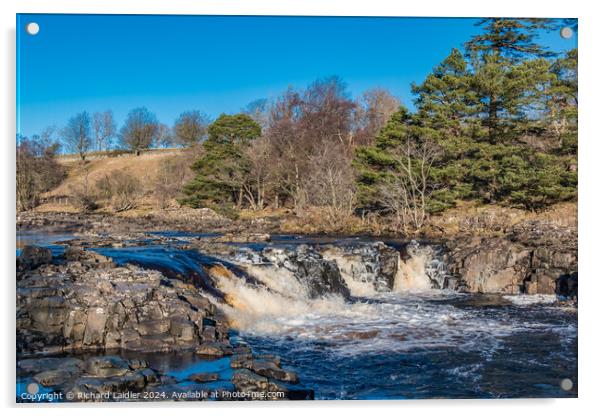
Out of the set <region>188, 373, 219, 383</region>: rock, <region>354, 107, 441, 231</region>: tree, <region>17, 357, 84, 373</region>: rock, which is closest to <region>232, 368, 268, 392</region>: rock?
<region>188, 373, 219, 383</region>: rock

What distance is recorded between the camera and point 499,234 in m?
8.99

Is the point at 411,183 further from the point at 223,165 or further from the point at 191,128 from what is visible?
the point at 191,128

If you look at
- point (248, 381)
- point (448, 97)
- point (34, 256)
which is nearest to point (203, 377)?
point (248, 381)

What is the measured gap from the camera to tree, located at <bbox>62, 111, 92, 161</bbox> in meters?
6.30

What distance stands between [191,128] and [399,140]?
3.97 metres

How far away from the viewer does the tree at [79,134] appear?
6305mm

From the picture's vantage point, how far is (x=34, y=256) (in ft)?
18.8

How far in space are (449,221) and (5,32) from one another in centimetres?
680

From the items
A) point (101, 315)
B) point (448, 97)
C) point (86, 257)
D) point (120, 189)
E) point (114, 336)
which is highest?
point (448, 97)

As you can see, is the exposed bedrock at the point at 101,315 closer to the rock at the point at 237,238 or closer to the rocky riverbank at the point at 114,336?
the rocky riverbank at the point at 114,336

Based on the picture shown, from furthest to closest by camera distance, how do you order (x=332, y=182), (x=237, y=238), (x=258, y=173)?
1. (x=332, y=182)
2. (x=237, y=238)
3. (x=258, y=173)

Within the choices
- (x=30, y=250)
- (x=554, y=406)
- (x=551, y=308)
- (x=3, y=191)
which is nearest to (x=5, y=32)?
(x=3, y=191)

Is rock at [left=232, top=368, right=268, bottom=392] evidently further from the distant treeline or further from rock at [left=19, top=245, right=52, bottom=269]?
the distant treeline

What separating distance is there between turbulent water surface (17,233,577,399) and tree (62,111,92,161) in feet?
4.91
